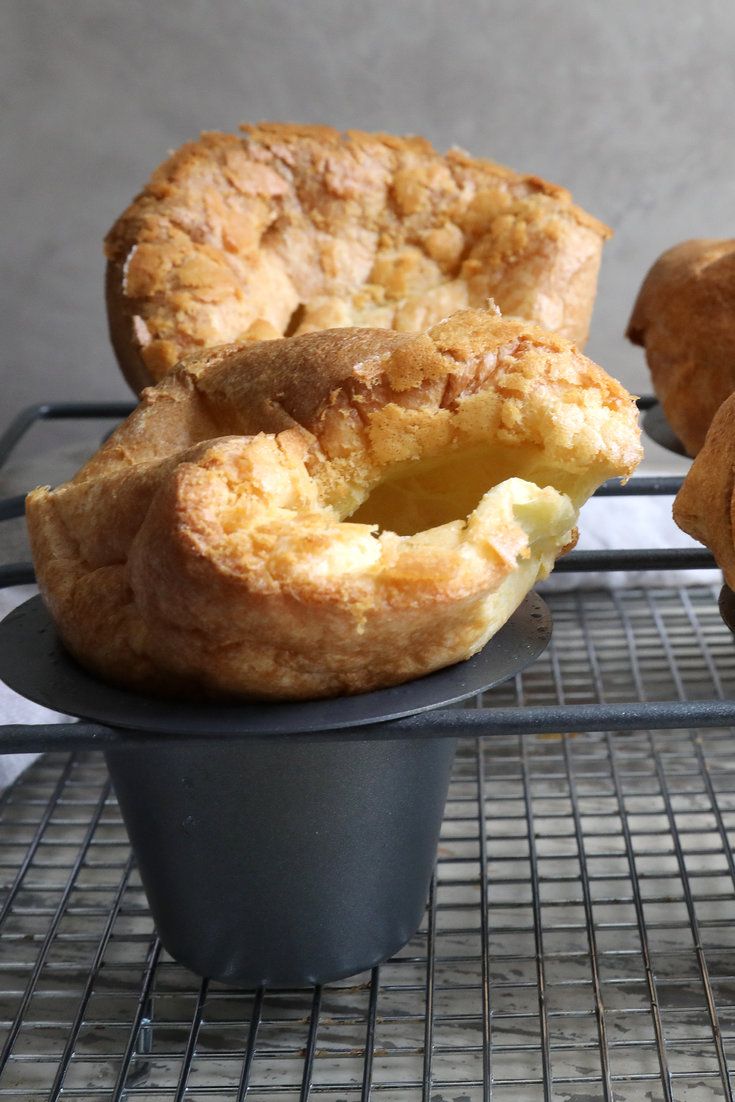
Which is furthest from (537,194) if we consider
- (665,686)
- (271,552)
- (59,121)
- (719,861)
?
(59,121)

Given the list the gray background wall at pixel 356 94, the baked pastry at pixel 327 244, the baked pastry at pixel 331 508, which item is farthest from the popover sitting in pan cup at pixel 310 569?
the gray background wall at pixel 356 94

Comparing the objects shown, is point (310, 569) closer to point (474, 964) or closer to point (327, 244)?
point (474, 964)

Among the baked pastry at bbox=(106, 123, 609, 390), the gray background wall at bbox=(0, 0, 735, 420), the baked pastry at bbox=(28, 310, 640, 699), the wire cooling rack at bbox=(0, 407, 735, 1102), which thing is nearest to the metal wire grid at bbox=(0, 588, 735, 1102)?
the wire cooling rack at bbox=(0, 407, 735, 1102)

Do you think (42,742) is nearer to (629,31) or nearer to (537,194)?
(537,194)

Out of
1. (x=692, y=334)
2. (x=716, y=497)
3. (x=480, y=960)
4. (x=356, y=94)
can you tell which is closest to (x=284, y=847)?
(x=480, y=960)

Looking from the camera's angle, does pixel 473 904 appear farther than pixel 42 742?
Yes

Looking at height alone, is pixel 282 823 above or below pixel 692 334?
below

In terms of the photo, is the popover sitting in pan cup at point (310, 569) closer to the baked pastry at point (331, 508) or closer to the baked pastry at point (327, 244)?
the baked pastry at point (331, 508)
